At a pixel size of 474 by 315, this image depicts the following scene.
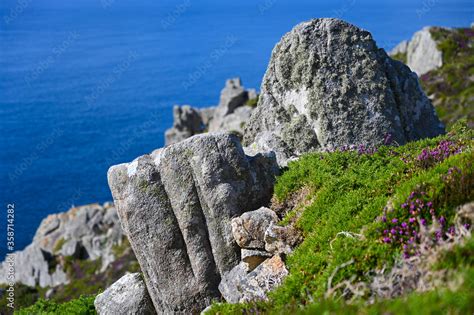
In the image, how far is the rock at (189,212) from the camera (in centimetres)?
1488

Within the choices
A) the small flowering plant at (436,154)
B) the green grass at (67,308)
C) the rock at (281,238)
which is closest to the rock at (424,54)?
the small flowering plant at (436,154)

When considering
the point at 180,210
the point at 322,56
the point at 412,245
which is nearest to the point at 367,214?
the point at 412,245

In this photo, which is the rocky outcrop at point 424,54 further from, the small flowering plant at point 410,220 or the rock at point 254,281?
the small flowering plant at point 410,220

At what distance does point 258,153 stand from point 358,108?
3915 millimetres

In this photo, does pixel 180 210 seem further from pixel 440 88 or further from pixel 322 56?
pixel 440 88

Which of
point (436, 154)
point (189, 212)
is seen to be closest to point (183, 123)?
point (189, 212)

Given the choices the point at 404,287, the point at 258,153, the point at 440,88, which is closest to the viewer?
the point at 404,287

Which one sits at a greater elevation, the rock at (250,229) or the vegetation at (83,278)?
the vegetation at (83,278)

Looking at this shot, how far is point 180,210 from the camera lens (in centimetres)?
1499

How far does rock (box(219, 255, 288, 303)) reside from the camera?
12.2 metres

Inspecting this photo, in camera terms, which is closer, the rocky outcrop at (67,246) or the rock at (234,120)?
the rocky outcrop at (67,246)

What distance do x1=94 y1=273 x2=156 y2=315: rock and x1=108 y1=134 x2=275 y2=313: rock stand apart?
42.5 inches

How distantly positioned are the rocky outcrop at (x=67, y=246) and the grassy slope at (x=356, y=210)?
2505 inches

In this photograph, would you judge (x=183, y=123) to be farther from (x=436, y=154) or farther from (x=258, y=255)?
(x=436, y=154)
